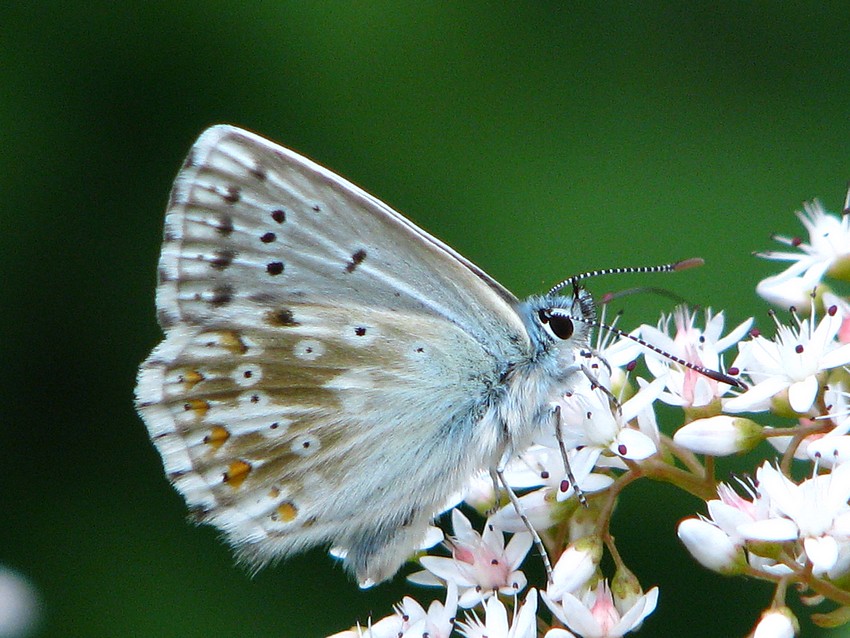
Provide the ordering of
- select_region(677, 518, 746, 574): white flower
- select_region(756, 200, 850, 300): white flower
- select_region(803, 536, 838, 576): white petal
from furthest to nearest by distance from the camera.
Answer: select_region(756, 200, 850, 300): white flower < select_region(677, 518, 746, 574): white flower < select_region(803, 536, 838, 576): white petal

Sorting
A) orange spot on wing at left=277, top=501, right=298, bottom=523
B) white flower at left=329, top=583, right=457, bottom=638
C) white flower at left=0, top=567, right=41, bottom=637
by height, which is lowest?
white flower at left=0, top=567, right=41, bottom=637

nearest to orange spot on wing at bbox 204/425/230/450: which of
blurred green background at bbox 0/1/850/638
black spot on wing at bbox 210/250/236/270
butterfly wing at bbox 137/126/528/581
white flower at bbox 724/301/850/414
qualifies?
butterfly wing at bbox 137/126/528/581

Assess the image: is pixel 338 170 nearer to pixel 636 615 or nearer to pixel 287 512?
pixel 287 512

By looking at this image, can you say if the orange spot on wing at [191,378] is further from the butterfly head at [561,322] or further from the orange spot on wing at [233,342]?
the butterfly head at [561,322]

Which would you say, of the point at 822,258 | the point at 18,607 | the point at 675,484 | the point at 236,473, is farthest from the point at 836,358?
the point at 18,607

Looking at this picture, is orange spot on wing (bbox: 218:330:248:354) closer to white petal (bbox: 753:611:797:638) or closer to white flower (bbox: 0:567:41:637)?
white petal (bbox: 753:611:797:638)

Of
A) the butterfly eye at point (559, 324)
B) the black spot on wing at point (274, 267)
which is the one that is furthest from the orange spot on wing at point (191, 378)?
the butterfly eye at point (559, 324)
